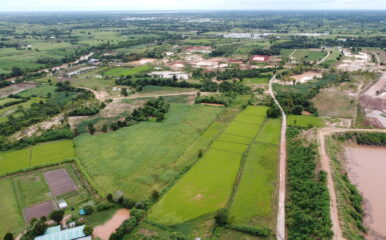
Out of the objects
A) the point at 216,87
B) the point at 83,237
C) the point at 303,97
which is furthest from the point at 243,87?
the point at 83,237

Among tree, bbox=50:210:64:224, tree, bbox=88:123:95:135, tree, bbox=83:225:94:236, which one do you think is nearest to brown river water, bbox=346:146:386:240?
tree, bbox=83:225:94:236

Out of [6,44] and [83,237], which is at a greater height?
[6,44]

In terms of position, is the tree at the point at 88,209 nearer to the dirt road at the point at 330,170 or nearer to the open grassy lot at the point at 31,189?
the open grassy lot at the point at 31,189

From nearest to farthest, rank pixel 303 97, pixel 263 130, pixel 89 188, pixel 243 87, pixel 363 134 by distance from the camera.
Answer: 1. pixel 89 188
2. pixel 363 134
3. pixel 263 130
4. pixel 303 97
5. pixel 243 87

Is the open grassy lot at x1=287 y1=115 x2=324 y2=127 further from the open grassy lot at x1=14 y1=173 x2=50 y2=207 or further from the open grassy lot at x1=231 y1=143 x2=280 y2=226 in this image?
the open grassy lot at x1=14 y1=173 x2=50 y2=207

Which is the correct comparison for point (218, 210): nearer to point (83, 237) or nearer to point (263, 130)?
point (83, 237)

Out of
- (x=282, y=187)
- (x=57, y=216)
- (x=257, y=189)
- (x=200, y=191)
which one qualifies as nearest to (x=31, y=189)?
(x=57, y=216)

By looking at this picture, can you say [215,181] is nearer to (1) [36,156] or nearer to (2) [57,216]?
(2) [57,216]
